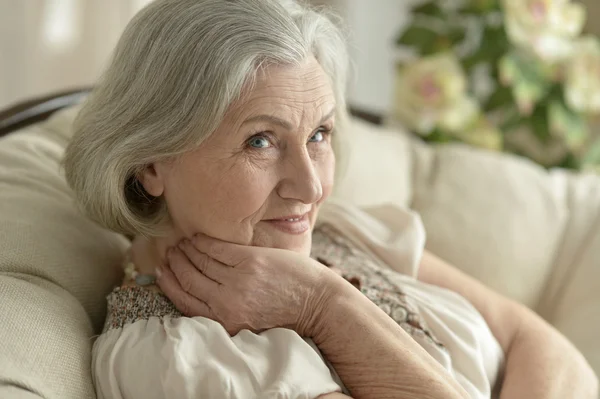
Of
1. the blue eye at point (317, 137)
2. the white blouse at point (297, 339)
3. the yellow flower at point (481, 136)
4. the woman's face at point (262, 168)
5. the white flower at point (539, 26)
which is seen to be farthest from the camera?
the yellow flower at point (481, 136)

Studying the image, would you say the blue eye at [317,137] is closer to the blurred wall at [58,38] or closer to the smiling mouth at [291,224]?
the smiling mouth at [291,224]

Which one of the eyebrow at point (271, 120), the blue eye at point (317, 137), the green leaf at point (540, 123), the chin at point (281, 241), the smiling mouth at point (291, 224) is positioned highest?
the eyebrow at point (271, 120)

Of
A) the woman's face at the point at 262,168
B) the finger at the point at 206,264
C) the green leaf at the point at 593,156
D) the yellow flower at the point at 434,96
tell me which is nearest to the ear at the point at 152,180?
the woman's face at the point at 262,168

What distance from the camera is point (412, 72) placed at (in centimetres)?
258

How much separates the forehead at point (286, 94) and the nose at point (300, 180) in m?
0.07

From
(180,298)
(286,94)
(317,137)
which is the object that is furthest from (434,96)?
(180,298)

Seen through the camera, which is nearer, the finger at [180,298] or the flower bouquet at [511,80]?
the finger at [180,298]

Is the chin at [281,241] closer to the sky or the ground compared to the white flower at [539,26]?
closer to the ground

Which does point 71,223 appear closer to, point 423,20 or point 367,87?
point 423,20

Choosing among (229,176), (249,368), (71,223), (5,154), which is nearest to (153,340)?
(249,368)

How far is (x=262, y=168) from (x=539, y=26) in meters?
1.55

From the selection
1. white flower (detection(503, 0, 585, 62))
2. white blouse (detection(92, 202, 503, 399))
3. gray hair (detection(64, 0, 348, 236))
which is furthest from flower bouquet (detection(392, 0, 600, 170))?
gray hair (detection(64, 0, 348, 236))

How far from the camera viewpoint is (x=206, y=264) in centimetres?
136

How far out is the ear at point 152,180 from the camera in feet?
4.52
